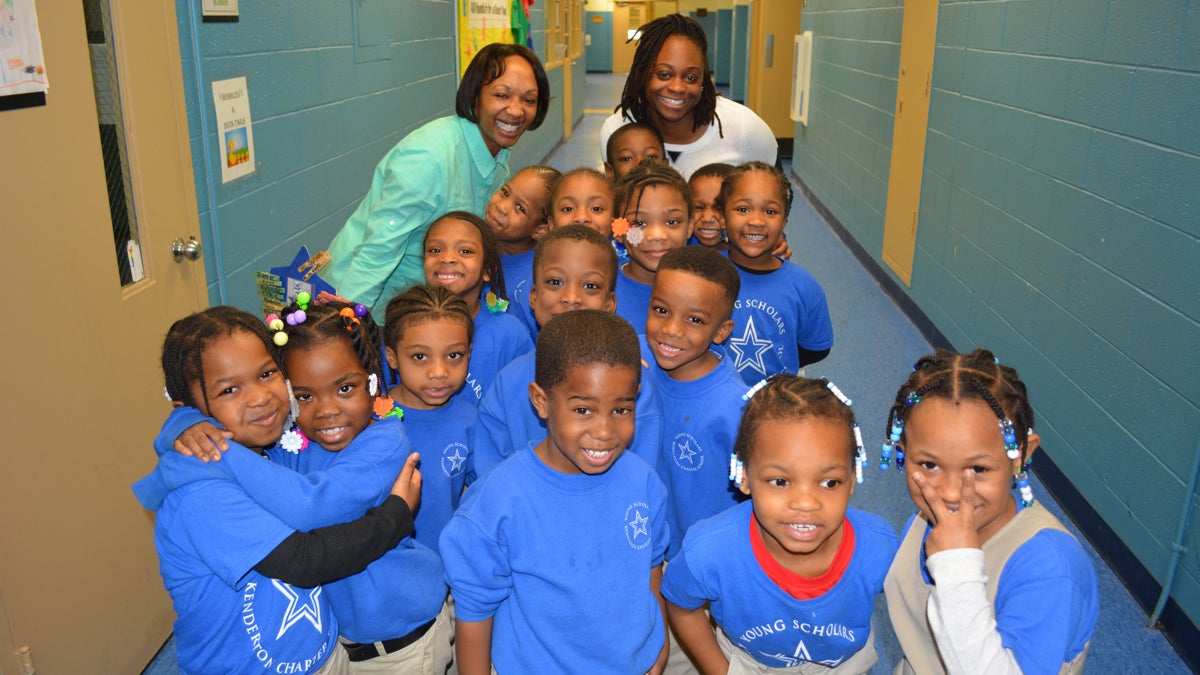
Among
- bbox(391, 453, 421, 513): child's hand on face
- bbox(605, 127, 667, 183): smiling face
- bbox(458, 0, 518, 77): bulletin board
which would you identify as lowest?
bbox(391, 453, 421, 513): child's hand on face

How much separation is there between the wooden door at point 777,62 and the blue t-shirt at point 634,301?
9.60 meters

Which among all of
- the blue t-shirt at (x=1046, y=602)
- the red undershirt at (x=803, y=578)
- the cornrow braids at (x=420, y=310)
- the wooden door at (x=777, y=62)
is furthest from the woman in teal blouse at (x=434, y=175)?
the wooden door at (x=777, y=62)

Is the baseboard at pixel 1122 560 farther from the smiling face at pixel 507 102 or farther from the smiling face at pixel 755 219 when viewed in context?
the smiling face at pixel 507 102

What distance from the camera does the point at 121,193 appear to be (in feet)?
7.24

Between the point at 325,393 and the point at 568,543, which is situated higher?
the point at 325,393

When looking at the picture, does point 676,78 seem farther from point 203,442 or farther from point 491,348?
point 203,442

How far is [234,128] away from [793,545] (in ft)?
6.94

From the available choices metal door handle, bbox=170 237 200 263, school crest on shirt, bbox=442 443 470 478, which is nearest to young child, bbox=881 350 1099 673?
school crest on shirt, bbox=442 443 470 478

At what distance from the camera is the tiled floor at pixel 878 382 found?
2.38m

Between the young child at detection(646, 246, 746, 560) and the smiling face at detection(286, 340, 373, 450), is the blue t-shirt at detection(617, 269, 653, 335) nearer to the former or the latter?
the young child at detection(646, 246, 746, 560)

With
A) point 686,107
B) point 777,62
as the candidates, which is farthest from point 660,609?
point 777,62

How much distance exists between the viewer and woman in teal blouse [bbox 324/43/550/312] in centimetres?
247

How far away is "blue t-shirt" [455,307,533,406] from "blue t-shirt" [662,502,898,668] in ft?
2.52

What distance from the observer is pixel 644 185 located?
243cm
